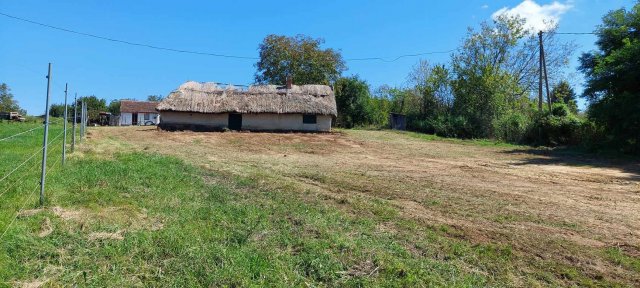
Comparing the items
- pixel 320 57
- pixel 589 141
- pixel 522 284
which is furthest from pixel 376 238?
pixel 320 57

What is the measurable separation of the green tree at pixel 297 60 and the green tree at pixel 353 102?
130 inches

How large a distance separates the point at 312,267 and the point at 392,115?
29379 mm

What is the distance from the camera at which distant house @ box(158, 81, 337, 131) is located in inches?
1045

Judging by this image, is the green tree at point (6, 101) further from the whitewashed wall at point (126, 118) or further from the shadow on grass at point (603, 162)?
the shadow on grass at point (603, 162)

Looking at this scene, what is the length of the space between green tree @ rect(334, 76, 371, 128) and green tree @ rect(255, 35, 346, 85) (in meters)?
3.31

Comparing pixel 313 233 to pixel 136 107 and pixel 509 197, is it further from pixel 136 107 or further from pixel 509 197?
pixel 136 107

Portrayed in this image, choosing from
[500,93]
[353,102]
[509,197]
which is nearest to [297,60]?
[353,102]

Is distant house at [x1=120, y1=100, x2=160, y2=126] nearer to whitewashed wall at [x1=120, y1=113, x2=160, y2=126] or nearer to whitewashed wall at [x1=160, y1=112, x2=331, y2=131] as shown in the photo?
whitewashed wall at [x1=120, y1=113, x2=160, y2=126]

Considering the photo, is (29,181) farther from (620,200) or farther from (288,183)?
Answer: (620,200)

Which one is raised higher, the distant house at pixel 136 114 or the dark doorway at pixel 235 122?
the distant house at pixel 136 114

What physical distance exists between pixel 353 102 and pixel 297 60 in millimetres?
7081

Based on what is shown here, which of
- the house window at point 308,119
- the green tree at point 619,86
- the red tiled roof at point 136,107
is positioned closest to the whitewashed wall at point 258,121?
the house window at point 308,119

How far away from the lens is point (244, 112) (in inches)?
1042

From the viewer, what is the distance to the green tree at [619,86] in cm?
1505
